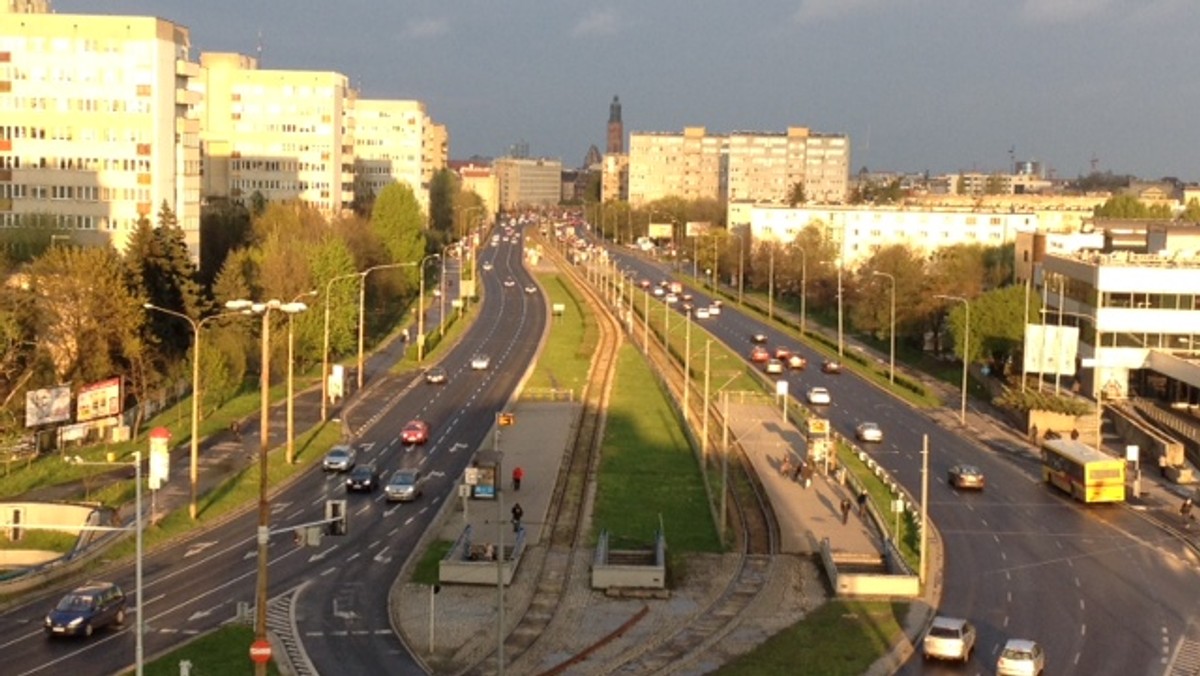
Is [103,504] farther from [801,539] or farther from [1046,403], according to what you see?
[1046,403]

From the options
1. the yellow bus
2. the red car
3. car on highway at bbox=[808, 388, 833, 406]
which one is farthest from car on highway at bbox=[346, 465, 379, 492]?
car on highway at bbox=[808, 388, 833, 406]

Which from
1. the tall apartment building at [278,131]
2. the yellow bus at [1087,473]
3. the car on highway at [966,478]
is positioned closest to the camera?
the yellow bus at [1087,473]

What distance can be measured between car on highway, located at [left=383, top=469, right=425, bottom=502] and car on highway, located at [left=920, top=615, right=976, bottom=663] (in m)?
21.6

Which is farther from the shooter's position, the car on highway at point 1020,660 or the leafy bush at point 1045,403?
the leafy bush at point 1045,403

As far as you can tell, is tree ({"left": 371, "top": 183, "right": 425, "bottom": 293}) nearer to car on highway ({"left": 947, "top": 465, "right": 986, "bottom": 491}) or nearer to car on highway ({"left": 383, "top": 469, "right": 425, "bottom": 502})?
car on highway ({"left": 383, "top": 469, "right": 425, "bottom": 502})

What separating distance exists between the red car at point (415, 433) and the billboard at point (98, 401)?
1150 cm

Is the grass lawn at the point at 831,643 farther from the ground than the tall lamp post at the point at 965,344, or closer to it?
closer to it

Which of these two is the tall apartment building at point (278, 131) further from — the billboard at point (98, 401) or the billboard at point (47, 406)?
the billboard at point (47, 406)

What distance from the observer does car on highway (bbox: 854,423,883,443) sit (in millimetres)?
66000

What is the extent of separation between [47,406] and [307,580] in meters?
23.4

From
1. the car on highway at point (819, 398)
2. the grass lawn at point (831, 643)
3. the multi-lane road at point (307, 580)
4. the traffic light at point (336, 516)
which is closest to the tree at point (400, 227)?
the car on highway at point (819, 398)

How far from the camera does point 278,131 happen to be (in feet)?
485

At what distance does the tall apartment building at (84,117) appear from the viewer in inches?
3593

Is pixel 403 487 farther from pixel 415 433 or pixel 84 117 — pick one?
pixel 84 117
